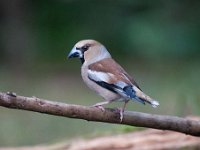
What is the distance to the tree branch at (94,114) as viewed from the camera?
4.80 metres

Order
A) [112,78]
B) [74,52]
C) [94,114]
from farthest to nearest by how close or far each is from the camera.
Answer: [74,52], [112,78], [94,114]

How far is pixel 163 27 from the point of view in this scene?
1371 cm

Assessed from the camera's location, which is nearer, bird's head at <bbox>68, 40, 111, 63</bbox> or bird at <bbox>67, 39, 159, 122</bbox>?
bird at <bbox>67, 39, 159, 122</bbox>

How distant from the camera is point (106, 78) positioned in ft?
17.5

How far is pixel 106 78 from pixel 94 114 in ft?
1.17

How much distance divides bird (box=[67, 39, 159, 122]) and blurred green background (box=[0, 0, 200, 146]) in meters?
5.92

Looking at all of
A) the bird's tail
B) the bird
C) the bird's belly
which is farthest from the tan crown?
the bird's tail

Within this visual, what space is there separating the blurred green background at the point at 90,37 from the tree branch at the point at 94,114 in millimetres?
6061

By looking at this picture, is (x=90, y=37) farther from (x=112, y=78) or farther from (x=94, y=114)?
(x=94, y=114)

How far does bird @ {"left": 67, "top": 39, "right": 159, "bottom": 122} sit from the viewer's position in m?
5.19

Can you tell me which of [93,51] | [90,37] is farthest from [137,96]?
[90,37]

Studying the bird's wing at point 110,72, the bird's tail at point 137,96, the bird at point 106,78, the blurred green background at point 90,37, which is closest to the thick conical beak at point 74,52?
the bird at point 106,78

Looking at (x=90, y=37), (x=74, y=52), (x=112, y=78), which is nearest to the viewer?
(x=112, y=78)

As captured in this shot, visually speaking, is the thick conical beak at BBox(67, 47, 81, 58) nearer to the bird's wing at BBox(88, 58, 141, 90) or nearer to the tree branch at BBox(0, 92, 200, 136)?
the bird's wing at BBox(88, 58, 141, 90)
